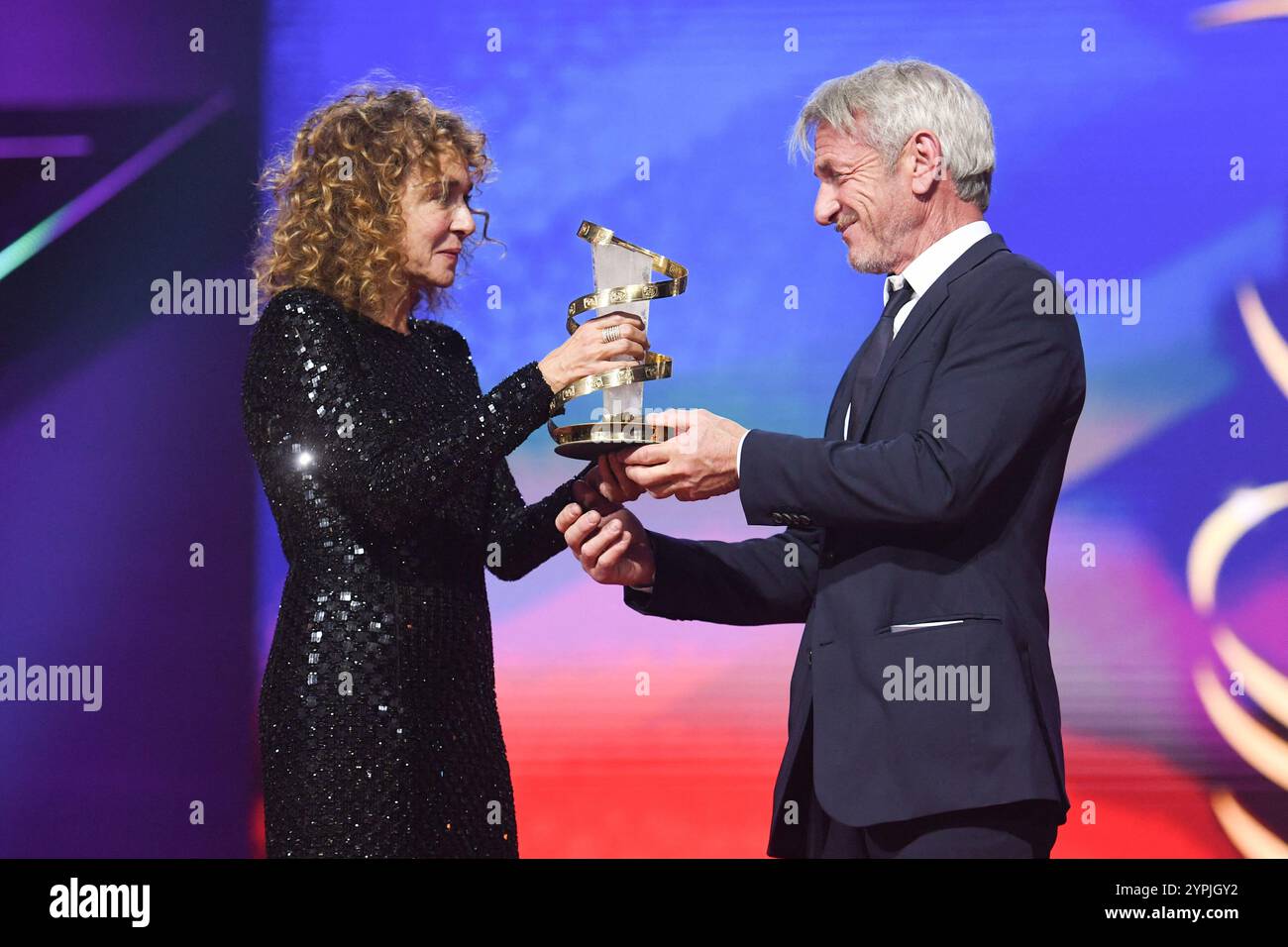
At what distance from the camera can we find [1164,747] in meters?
3.69

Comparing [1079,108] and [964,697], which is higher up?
[1079,108]

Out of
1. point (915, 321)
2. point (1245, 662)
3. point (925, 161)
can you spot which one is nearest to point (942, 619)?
point (915, 321)

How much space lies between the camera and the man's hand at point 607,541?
2.37 metres

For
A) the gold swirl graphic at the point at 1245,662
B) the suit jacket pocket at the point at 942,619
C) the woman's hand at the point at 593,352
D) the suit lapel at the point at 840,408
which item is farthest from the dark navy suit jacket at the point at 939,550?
the gold swirl graphic at the point at 1245,662

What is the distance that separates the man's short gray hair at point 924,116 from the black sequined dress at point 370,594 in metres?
0.67

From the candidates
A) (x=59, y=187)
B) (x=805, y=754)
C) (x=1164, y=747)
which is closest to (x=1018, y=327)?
(x=805, y=754)

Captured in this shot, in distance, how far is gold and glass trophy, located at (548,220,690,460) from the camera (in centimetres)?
219

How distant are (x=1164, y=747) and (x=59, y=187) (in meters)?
3.22

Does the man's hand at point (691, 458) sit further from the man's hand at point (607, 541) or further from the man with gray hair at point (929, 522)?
the man's hand at point (607, 541)

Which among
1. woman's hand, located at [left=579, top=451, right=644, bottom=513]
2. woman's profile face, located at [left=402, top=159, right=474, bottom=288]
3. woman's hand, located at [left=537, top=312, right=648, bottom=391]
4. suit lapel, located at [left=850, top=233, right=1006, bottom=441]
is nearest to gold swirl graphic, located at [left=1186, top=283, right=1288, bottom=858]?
suit lapel, located at [left=850, top=233, right=1006, bottom=441]

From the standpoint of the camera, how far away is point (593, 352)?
221cm

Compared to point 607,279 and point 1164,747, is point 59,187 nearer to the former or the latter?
point 607,279

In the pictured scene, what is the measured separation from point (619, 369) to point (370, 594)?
52cm

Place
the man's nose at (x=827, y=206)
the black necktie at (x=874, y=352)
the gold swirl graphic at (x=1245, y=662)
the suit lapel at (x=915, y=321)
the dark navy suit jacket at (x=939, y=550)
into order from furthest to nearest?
the gold swirl graphic at (x=1245, y=662)
the man's nose at (x=827, y=206)
the black necktie at (x=874, y=352)
the suit lapel at (x=915, y=321)
the dark navy suit jacket at (x=939, y=550)
